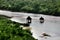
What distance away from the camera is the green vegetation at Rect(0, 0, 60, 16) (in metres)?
57.7

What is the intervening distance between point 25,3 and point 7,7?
16.5ft

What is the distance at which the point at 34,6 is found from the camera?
63281 millimetres

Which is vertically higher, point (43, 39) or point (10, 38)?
point (10, 38)

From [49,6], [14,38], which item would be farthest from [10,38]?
[49,6]

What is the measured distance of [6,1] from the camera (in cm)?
7225

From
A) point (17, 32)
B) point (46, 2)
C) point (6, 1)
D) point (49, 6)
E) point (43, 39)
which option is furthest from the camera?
point (6, 1)

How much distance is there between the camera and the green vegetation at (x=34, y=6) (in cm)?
5768

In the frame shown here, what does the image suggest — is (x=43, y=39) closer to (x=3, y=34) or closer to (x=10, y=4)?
(x=3, y=34)

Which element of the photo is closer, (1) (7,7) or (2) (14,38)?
(2) (14,38)

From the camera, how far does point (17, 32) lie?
15.7 m

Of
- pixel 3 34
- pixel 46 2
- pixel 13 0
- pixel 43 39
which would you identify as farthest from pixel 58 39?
pixel 13 0

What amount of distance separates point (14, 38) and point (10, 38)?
0.20 meters

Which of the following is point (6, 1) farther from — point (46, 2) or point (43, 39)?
point (43, 39)

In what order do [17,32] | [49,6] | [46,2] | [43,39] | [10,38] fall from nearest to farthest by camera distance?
[10,38], [17,32], [43,39], [49,6], [46,2]
